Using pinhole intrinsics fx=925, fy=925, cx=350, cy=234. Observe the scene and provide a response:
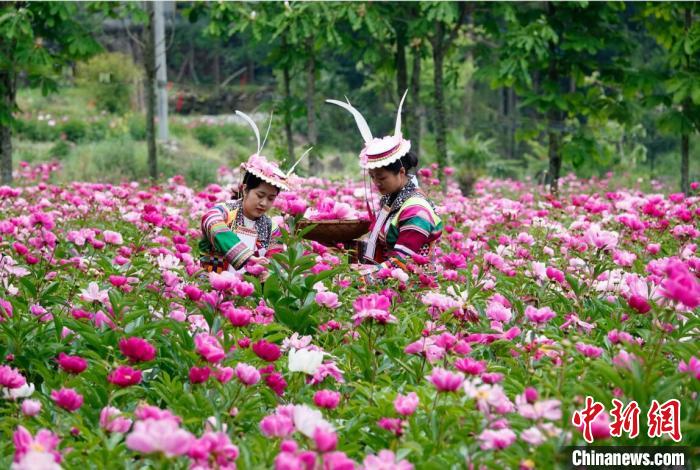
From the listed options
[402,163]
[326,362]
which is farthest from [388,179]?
[326,362]

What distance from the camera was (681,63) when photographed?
382 inches

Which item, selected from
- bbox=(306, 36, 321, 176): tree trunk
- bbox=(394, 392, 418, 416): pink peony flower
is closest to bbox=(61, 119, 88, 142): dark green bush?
bbox=(306, 36, 321, 176): tree trunk

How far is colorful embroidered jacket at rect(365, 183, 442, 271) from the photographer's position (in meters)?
4.71

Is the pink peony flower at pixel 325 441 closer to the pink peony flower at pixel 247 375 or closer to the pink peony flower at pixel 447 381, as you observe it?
the pink peony flower at pixel 447 381

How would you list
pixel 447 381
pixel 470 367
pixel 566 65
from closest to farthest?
1. pixel 447 381
2. pixel 470 367
3. pixel 566 65

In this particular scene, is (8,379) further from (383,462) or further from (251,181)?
(251,181)

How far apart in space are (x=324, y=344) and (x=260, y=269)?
20.6 inches

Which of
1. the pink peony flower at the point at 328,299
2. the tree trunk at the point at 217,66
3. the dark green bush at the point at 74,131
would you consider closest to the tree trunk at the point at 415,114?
the pink peony flower at the point at 328,299

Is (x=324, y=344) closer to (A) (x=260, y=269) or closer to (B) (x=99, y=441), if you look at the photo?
(A) (x=260, y=269)

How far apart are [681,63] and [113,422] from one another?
28.7ft

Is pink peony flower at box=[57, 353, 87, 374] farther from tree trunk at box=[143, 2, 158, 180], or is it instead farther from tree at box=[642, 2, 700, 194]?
tree trunk at box=[143, 2, 158, 180]

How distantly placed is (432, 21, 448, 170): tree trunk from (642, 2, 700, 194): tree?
2.30 m

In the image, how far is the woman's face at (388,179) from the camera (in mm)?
4863

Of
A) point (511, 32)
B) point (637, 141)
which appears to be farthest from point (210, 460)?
point (637, 141)
